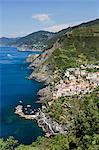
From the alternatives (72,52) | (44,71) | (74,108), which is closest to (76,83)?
(74,108)

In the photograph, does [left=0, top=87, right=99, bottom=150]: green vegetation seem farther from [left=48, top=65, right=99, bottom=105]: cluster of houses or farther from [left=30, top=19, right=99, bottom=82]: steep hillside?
[left=30, top=19, right=99, bottom=82]: steep hillside

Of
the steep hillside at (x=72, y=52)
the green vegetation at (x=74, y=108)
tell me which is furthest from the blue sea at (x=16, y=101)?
the steep hillside at (x=72, y=52)

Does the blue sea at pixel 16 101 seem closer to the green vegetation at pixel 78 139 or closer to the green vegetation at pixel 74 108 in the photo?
the green vegetation at pixel 74 108

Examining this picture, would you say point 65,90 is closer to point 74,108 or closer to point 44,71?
point 74,108

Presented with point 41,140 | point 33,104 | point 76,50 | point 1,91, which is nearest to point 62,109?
point 33,104

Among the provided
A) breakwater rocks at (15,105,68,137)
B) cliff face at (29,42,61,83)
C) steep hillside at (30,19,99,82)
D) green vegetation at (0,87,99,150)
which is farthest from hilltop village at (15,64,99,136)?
green vegetation at (0,87,99,150)

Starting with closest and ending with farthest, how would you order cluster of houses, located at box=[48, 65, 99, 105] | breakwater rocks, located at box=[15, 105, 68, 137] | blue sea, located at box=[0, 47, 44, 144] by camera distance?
breakwater rocks, located at box=[15, 105, 68, 137] < blue sea, located at box=[0, 47, 44, 144] < cluster of houses, located at box=[48, 65, 99, 105]
